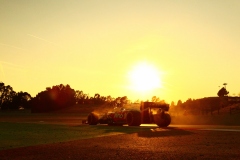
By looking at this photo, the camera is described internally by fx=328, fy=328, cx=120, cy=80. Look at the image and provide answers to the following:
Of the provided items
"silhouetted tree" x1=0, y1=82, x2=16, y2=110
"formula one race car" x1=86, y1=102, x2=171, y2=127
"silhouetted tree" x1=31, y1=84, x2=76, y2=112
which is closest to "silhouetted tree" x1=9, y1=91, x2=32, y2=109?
"silhouetted tree" x1=0, y1=82, x2=16, y2=110

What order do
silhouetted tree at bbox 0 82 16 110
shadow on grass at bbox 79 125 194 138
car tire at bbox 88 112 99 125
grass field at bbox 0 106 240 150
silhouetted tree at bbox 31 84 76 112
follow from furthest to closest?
silhouetted tree at bbox 0 82 16 110 < silhouetted tree at bbox 31 84 76 112 < car tire at bbox 88 112 99 125 < shadow on grass at bbox 79 125 194 138 < grass field at bbox 0 106 240 150

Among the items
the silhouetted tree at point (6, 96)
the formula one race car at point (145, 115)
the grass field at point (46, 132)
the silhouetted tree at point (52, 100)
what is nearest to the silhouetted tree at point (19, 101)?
the silhouetted tree at point (6, 96)

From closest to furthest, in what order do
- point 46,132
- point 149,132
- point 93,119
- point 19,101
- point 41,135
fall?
point 41,135, point 46,132, point 149,132, point 93,119, point 19,101

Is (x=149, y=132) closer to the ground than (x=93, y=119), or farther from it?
closer to the ground

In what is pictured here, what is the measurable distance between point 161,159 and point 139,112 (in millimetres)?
18264

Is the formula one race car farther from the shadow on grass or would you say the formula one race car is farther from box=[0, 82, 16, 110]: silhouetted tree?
box=[0, 82, 16, 110]: silhouetted tree

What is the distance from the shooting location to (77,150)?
1313cm

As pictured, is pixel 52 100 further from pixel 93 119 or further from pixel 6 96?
pixel 93 119

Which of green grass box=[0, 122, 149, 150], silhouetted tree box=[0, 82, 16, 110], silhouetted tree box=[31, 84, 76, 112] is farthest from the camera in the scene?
silhouetted tree box=[0, 82, 16, 110]

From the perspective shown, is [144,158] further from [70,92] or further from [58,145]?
[70,92]

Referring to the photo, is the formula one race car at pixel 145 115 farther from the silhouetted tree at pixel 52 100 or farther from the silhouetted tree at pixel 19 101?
the silhouetted tree at pixel 19 101

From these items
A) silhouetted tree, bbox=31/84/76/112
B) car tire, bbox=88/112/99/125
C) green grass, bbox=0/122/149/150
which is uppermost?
silhouetted tree, bbox=31/84/76/112

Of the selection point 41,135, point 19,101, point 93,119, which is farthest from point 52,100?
point 41,135

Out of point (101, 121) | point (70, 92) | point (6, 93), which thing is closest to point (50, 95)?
point (70, 92)
